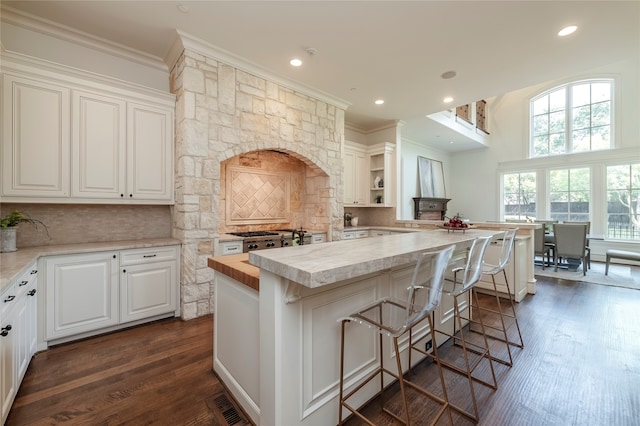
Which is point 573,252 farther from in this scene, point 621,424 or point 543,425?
point 543,425

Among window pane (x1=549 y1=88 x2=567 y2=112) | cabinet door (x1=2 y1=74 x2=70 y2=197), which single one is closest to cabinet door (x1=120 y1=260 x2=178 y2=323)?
cabinet door (x1=2 y1=74 x2=70 y2=197)

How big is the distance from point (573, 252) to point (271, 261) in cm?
632

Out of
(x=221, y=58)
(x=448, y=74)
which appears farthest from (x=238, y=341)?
(x=448, y=74)

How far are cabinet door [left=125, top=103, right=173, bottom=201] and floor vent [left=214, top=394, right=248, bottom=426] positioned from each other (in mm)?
2222

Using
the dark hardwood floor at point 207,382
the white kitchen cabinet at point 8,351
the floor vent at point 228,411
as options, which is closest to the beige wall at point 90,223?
the dark hardwood floor at point 207,382

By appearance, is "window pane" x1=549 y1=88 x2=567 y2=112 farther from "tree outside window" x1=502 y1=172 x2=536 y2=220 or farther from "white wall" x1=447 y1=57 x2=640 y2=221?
"tree outside window" x1=502 y1=172 x2=536 y2=220

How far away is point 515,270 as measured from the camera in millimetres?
3678

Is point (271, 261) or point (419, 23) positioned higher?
point (419, 23)

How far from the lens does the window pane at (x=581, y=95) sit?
6.81 m

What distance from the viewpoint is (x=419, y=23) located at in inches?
106

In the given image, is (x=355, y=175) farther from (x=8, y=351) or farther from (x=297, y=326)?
(x=8, y=351)

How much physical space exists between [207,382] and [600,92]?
9967mm

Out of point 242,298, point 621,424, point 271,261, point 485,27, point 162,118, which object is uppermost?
point 485,27

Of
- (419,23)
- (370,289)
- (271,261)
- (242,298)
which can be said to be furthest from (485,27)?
Answer: (242,298)
